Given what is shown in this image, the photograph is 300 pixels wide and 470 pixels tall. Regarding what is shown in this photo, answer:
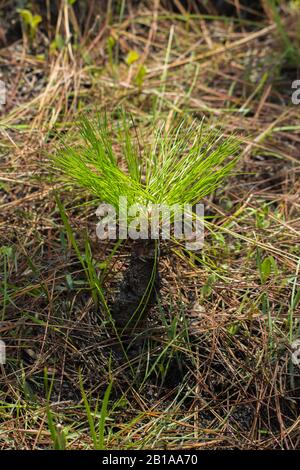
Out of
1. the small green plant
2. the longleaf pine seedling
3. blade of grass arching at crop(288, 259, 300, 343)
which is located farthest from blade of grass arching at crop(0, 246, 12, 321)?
the small green plant

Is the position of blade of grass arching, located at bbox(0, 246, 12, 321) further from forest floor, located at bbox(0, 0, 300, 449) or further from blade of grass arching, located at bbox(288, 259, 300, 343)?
blade of grass arching, located at bbox(288, 259, 300, 343)

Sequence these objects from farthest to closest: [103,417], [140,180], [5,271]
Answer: [5,271] < [140,180] < [103,417]

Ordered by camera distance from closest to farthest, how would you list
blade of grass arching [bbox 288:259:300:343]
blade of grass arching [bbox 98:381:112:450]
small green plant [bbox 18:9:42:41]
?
1. blade of grass arching [bbox 98:381:112:450]
2. blade of grass arching [bbox 288:259:300:343]
3. small green plant [bbox 18:9:42:41]

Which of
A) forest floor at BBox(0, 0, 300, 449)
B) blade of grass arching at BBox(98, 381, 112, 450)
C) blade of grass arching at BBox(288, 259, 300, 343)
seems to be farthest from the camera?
blade of grass arching at BBox(288, 259, 300, 343)

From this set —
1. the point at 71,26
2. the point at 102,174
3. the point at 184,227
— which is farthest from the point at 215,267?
the point at 71,26

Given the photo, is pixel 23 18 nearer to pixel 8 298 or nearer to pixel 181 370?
pixel 8 298

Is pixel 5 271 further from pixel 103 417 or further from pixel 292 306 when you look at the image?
pixel 292 306

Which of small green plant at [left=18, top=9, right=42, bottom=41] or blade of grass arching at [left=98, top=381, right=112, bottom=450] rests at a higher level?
small green plant at [left=18, top=9, right=42, bottom=41]

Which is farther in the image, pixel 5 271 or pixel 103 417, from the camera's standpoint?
pixel 5 271

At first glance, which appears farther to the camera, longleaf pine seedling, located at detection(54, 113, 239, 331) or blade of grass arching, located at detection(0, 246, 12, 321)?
blade of grass arching, located at detection(0, 246, 12, 321)

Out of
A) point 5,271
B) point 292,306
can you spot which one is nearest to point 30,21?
point 5,271

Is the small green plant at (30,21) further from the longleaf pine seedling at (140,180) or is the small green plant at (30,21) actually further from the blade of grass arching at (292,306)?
the blade of grass arching at (292,306)
